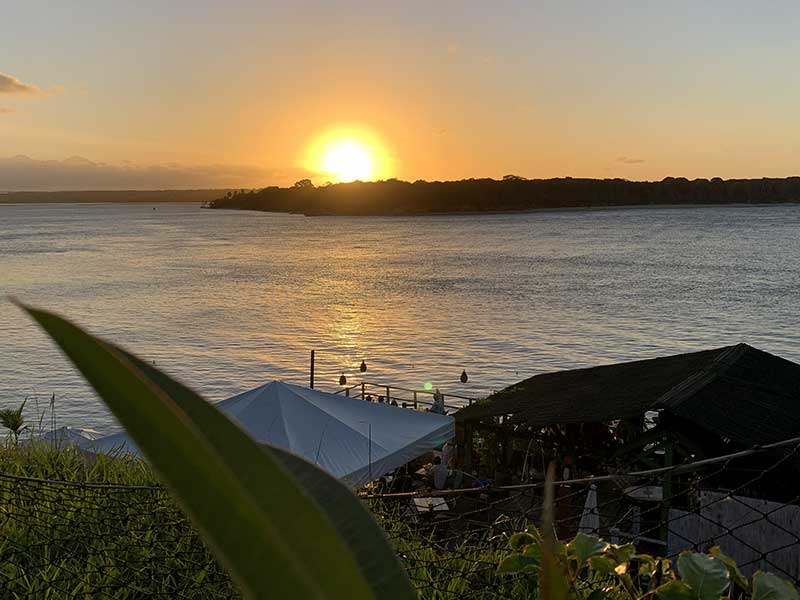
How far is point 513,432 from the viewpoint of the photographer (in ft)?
47.2

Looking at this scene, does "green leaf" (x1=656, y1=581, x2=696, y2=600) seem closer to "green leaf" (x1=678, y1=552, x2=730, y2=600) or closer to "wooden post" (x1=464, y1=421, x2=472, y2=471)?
"green leaf" (x1=678, y1=552, x2=730, y2=600)

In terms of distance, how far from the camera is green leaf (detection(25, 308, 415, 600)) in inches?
12.4

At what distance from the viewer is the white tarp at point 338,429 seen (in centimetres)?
1217

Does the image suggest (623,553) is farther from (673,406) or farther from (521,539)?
(673,406)

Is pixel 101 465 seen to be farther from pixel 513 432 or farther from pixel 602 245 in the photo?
pixel 602 245

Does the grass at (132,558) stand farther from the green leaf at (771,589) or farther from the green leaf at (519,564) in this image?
the green leaf at (771,589)

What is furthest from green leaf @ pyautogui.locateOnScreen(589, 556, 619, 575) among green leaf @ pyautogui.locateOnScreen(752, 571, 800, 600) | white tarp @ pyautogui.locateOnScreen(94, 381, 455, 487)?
white tarp @ pyautogui.locateOnScreen(94, 381, 455, 487)

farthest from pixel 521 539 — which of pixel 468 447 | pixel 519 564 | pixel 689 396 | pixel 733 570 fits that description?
pixel 468 447

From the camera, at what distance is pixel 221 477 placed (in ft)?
1.06

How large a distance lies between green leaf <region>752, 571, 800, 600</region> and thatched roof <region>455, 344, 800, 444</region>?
33.6 feet

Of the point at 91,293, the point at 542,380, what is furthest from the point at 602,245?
the point at 542,380

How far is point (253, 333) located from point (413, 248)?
72.4 m

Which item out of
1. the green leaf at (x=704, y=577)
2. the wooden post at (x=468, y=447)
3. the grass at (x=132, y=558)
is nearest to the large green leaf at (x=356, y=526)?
the green leaf at (x=704, y=577)

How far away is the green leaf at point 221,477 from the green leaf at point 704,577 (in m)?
1.55
